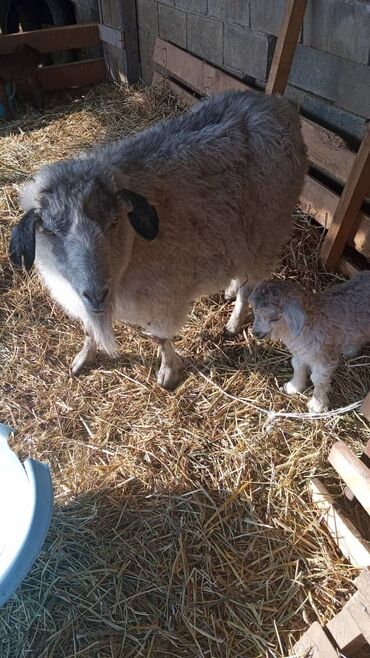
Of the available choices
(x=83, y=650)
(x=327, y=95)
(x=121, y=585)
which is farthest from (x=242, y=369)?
(x=327, y=95)

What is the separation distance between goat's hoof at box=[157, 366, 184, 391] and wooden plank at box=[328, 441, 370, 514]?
1.10 metres

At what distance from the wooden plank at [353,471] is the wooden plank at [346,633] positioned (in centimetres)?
47

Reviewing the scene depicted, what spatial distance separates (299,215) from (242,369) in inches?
59.4

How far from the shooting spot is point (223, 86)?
4.53 meters

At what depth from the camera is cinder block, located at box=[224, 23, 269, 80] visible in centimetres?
403

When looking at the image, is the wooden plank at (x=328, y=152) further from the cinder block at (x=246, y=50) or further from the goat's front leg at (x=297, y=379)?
the goat's front leg at (x=297, y=379)

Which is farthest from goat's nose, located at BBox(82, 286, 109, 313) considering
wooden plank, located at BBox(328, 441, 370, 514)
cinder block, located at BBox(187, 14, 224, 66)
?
cinder block, located at BBox(187, 14, 224, 66)

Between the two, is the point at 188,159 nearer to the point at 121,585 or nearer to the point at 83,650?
the point at 121,585

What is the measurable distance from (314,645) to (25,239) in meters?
2.10

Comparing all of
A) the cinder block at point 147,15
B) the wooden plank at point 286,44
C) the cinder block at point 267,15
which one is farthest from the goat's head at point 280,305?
the cinder block at point 147,15

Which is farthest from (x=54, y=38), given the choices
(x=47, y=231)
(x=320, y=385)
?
(x=320, y=385)

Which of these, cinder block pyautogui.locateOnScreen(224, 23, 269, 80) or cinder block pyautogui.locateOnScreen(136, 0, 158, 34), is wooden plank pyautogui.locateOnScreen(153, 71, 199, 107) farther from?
cinder block pyautogui.locateOnScreen(224, 23, 269, 80)

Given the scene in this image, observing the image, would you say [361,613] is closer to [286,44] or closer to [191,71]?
[286,44]

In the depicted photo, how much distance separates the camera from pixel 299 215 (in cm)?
406
